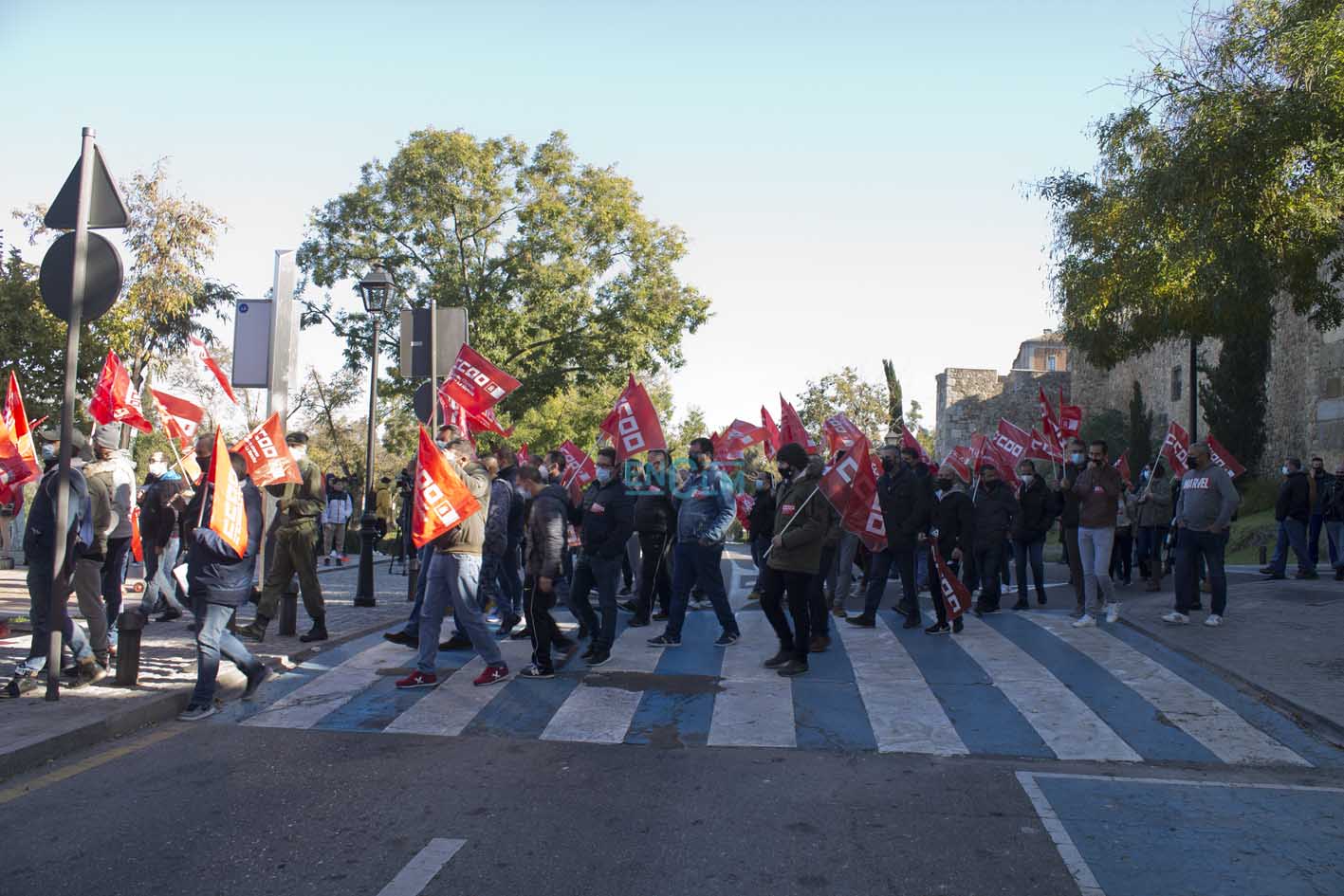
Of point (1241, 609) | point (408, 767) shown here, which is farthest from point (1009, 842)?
point (1241, 609)

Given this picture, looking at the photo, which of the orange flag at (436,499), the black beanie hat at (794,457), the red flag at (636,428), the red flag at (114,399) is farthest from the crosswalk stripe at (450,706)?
the red flag at (114,399)

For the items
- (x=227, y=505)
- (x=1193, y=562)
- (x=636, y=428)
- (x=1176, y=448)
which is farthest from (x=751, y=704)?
(x=1176, y=448)

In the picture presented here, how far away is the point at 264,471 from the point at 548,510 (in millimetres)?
2212

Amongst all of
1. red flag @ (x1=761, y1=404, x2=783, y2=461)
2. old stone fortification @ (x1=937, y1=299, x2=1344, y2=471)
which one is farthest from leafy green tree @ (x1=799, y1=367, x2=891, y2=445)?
red flag @ (x1=761, y1=404, x2=783, y2=461)

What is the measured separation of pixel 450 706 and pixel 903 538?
5330 mm

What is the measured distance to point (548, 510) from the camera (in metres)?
8.74

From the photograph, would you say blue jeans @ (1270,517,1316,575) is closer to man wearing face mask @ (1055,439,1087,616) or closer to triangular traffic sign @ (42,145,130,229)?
man wearing face mask @ (1055,439,1087,616)

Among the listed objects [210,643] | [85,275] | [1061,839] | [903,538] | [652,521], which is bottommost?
[1061,839]

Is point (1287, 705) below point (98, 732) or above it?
above

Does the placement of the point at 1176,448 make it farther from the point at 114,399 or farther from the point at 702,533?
the point at 114,399

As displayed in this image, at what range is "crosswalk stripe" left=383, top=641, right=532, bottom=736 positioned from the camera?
7090 mm

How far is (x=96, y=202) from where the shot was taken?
7.38m

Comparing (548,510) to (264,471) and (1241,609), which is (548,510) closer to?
(264,471)

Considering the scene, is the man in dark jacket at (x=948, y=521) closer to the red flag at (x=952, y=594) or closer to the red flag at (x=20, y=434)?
the red flag at (x=952, y=594)
